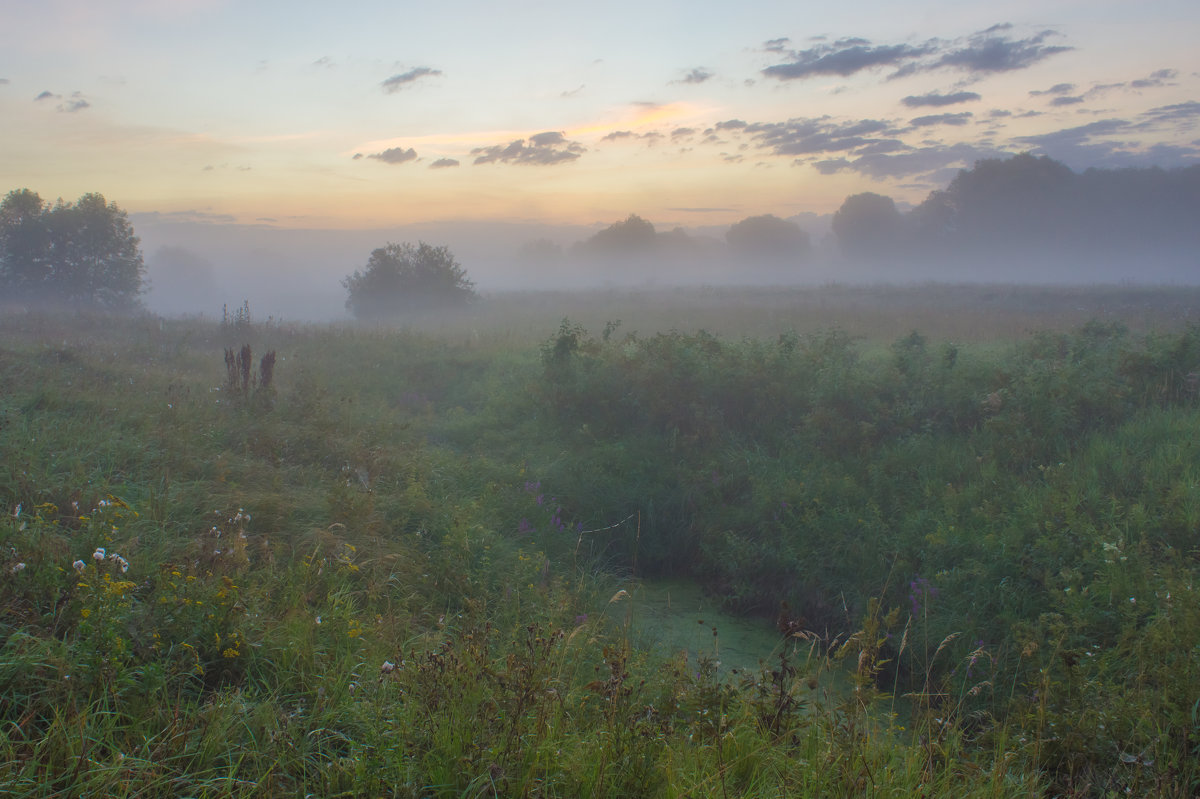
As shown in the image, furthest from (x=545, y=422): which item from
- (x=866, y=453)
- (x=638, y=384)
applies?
(x=866, y=453)

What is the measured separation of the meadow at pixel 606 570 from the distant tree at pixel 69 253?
2710 cm

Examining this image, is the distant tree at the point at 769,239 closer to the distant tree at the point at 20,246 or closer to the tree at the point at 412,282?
the tree at the point at 412,282

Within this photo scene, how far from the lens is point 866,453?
856 centimetres

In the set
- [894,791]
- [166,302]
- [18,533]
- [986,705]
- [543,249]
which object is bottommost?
[986,705]

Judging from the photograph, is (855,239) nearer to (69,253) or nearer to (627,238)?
(627,238)

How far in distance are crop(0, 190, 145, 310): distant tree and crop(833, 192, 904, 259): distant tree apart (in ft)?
257

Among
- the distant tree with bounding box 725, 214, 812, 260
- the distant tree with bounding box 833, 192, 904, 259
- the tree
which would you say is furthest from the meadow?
the distant tree with bounding box 725, 214, 812, 260

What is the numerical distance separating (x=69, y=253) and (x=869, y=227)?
84.4 metres

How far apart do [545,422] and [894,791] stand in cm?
872

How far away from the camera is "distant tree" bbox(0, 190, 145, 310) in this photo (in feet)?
106

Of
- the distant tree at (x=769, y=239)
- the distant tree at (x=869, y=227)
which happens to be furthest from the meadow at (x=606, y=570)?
the distant tree at (x=769, y=239)

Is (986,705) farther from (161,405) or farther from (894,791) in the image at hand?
(161,405)

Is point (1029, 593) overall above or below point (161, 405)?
below

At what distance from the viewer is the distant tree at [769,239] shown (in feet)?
343
